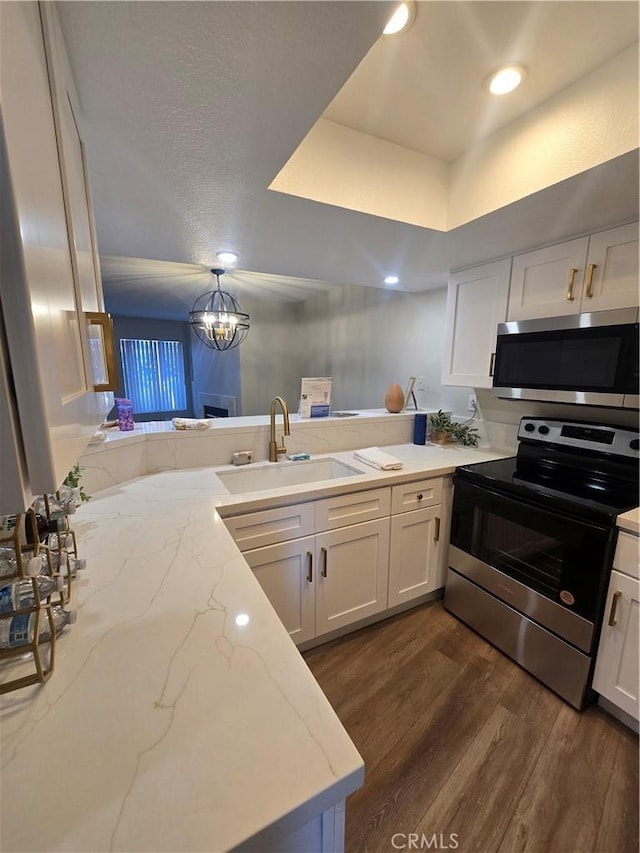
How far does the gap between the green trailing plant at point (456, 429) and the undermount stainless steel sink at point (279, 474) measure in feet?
2.96

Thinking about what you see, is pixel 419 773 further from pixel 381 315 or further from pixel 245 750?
pixel 381 315

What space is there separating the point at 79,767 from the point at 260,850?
0.28 m

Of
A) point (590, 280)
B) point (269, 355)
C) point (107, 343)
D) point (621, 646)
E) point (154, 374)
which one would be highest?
point (590, 280)

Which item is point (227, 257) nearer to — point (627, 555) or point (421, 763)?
point (627, 555)

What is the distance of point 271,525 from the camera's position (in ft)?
5.00

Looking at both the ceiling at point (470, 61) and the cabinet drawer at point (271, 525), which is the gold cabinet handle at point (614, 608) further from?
the ceiling at point (470, 61)

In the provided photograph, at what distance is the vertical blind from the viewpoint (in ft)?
21.8

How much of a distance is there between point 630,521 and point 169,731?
5.30 ft

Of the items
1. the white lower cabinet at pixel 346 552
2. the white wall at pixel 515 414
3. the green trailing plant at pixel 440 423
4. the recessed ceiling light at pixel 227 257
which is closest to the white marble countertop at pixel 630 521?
the white wall at pixel 515 414

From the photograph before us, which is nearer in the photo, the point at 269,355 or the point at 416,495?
the point at 416,495

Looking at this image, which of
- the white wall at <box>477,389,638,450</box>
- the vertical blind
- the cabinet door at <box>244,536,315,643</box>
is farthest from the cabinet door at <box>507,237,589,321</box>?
the vertical blind

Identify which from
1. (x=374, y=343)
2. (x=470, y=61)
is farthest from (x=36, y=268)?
(x=374, y=343)

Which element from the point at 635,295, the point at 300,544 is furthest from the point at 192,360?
the point at 635,295

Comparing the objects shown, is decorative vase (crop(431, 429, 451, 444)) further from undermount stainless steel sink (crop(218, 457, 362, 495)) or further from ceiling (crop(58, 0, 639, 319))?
ceiling (crop(58, 0, 639, 319))
